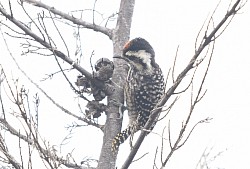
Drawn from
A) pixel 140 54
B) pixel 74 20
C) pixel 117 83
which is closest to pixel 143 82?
pixel 140 54

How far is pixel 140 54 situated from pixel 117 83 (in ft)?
2.04

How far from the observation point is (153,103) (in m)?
4.23

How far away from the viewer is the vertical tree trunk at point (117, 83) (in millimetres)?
3240

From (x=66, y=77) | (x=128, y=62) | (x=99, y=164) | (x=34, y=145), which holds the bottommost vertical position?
(x=34, y=145)

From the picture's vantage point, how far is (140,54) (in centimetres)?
413

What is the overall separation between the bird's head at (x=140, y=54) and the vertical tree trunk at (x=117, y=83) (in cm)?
6

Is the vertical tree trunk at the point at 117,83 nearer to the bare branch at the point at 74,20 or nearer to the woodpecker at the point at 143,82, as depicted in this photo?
the bare branch at the point at 74,20

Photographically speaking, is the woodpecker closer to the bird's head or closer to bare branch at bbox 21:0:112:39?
the bird's head

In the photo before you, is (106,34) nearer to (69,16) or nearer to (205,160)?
(69,16)

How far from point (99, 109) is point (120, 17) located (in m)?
0.66

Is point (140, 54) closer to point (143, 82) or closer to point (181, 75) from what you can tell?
point (143, 82)

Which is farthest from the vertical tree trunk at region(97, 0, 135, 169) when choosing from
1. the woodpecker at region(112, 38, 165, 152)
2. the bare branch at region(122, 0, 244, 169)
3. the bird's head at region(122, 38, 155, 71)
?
the bare branch at region(122, 0, 244, 169)

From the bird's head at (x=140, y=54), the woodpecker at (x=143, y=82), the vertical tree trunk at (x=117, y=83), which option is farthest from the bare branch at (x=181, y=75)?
the woodpecker at (x=143, y=82)

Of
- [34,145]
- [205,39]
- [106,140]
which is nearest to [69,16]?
[106,140]
